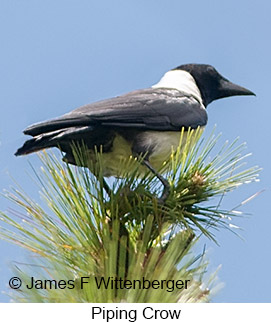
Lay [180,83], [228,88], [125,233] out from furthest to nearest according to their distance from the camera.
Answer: [228,88] → [180,83] → [125,233]

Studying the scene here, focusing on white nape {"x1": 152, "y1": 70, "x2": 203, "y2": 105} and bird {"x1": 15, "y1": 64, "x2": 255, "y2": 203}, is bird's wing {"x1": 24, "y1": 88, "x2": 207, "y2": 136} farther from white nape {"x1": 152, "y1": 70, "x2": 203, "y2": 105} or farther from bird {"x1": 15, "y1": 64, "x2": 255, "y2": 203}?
white nape {"x1": 152, "y1": 70, "x2": 203, "y2": 105}

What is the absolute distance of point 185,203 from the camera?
11.8 ft

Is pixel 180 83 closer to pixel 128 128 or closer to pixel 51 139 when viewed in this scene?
pixel 128 128

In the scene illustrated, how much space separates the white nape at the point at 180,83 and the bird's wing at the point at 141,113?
0.21 m

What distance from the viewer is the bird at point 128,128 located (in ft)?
13.4

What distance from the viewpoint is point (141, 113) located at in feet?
15.7

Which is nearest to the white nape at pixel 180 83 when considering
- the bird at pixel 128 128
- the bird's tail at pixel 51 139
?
the bird at pixel 128 128

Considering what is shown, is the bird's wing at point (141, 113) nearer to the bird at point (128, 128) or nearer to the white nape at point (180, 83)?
the bird at point (128, 128)

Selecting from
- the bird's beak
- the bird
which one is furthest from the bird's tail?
the bird's beak

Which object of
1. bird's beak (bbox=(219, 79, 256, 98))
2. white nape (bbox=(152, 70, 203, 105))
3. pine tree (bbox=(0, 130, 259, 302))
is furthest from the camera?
bird's beak (bbox=(219, 79, 256, 98))

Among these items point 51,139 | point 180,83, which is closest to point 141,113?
point 51,139

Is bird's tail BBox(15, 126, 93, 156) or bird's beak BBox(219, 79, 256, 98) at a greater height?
bird's beak BBox(219, 79, 256, 98)

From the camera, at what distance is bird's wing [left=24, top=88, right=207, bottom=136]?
4.23 meters

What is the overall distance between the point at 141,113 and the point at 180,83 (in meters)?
1.16
